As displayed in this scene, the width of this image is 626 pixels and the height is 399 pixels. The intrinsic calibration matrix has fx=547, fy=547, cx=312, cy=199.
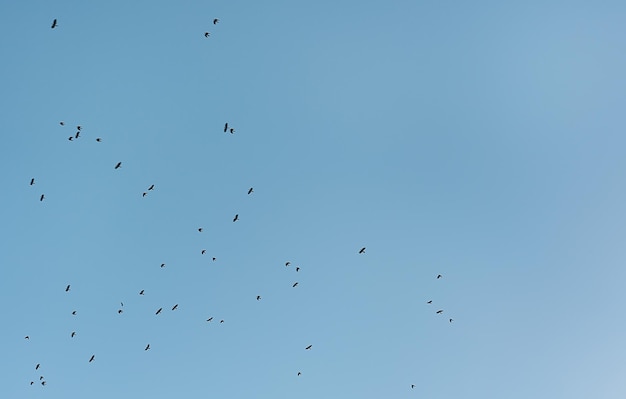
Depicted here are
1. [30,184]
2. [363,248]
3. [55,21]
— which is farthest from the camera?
[363,248]

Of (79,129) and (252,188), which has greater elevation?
(79,129)

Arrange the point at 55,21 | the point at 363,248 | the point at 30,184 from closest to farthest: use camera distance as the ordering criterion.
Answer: the point at 55,21 < the point at 30,184 < the point at 363,248

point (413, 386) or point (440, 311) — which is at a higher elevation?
point (440, 311)

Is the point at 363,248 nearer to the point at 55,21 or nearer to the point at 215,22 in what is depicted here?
the point at 215,22

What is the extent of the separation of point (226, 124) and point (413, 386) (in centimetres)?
3360

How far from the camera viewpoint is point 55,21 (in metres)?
49.4

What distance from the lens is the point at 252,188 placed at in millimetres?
53500

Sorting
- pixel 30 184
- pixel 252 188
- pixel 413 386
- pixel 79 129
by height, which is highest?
pixel 79 129

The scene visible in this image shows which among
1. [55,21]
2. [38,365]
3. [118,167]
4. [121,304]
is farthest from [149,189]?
[38,365]

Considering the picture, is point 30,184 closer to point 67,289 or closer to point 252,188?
point 67,289

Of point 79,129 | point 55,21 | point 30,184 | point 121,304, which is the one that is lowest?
point 121,304

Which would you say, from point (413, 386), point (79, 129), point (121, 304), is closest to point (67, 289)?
point (121, 304)

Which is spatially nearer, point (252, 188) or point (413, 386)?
point (252, 188)

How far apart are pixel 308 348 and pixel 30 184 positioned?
31.9 meters
